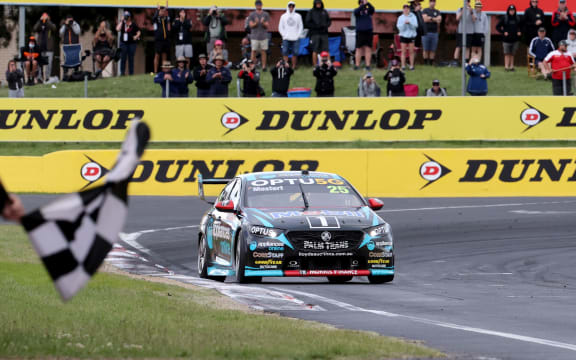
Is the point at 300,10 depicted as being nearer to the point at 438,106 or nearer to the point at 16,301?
the point at 438,106

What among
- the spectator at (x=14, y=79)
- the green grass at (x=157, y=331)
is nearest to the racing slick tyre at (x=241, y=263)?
the green grass at (x=157, y=331)

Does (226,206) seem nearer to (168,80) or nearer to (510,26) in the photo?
(168,80)

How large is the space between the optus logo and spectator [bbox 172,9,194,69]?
936 centimetres

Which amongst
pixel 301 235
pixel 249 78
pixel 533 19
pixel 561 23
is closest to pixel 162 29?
pixel 249 78

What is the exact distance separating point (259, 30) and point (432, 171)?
8.78m

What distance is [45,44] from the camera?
35375 mm

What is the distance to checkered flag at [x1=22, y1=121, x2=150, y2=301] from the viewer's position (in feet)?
18.6

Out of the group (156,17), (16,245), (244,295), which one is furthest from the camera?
(156,17)

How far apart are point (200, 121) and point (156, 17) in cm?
494

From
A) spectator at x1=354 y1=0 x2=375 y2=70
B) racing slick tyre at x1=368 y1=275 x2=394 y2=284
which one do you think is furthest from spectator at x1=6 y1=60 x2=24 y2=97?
racing slick tyre at x1=368 y1=275 x2=394 y2=284

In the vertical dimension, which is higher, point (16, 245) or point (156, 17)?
point (156, 17)

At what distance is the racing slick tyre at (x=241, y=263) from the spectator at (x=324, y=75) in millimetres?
16870

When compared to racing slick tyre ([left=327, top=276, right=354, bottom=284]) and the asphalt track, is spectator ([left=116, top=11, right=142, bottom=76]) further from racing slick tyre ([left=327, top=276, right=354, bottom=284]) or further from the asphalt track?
racing slick tyre ([left=327, top=276, right=354, bottom=284])

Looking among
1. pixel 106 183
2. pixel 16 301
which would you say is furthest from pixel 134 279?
pixel 106 183
